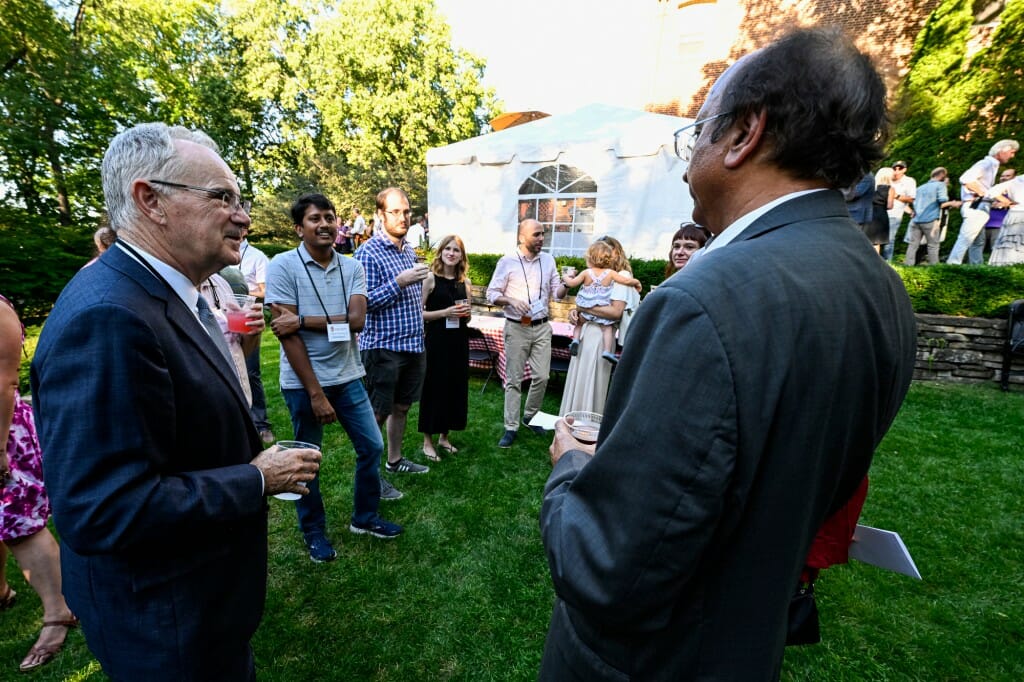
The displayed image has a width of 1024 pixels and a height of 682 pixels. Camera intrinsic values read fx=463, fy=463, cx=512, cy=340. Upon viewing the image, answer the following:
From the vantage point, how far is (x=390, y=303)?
3.79 m

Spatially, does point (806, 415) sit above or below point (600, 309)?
above

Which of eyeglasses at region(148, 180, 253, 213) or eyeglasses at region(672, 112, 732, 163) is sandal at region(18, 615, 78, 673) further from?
eyeglasses at region(672, 112, 732, 163)

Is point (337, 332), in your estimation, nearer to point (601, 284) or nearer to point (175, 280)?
point (175, 280)

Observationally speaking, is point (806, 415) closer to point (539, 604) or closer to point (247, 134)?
point (539, 604)

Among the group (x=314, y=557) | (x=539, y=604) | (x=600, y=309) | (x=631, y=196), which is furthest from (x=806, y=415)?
(x=631, y=196)

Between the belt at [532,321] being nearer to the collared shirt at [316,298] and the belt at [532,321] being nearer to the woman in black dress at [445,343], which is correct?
the woman in black dress at [445,343]

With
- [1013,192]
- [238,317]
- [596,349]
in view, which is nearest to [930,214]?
[1013,192]

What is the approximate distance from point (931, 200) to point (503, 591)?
1110 centimetres

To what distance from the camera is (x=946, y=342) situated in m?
6.89

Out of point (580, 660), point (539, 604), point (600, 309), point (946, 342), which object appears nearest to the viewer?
point (580, 660)

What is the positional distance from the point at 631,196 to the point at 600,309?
24.8 ft

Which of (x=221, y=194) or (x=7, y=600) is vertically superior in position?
(x=221, y=194)

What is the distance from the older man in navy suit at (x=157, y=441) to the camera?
1.10m

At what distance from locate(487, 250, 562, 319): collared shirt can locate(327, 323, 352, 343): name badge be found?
2092 millimetres
